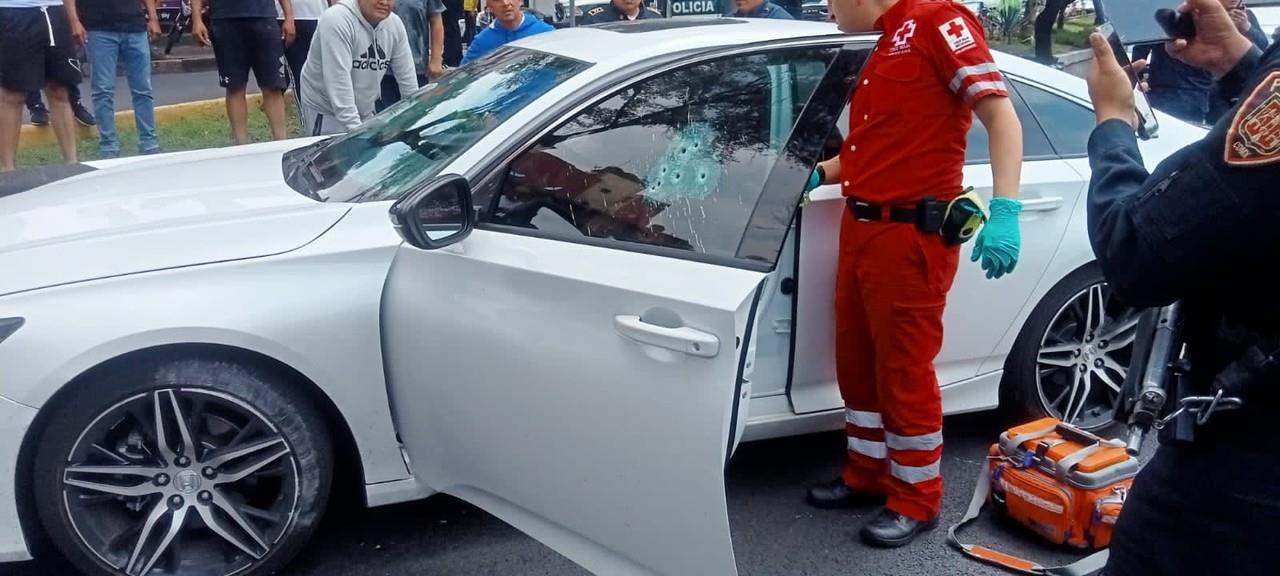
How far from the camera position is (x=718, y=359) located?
2.23 m

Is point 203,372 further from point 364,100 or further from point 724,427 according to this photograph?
point 364,100

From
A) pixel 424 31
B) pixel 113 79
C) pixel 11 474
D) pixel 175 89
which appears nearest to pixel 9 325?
pixel 11 474

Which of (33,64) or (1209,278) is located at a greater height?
(1209,278)

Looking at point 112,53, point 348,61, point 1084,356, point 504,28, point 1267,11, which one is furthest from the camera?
point 1267,11

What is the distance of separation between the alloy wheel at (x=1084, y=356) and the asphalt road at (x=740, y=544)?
1.65 ft

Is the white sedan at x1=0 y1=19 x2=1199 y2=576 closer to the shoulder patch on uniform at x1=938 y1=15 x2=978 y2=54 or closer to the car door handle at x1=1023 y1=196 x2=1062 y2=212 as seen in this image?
the shoulder patch on uniform at x1=938 y1=15 x2=978 y2=54

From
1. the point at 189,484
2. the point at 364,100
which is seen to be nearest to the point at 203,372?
the point at 189,484

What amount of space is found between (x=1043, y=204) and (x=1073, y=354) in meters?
0.60

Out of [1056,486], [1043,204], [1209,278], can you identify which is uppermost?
[1209,278]

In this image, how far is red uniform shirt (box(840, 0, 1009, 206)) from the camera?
9.50 feet

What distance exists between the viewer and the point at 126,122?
831 cm

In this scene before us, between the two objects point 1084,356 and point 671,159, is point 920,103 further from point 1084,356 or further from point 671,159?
point 1084,356

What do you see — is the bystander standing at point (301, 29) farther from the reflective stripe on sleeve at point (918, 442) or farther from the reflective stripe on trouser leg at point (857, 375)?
the reflective stripe on sleeve at point (918, 442)

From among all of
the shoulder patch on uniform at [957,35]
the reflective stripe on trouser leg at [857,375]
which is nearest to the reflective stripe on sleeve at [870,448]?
the reflective stripe on trouser leg at [857,375]
